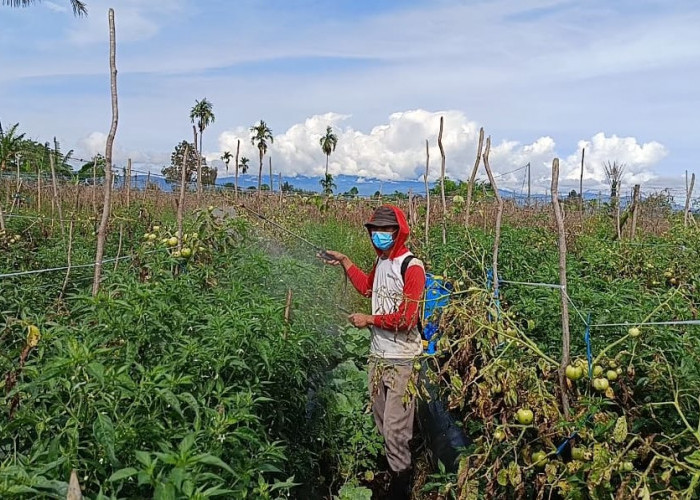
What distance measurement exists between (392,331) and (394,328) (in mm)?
89

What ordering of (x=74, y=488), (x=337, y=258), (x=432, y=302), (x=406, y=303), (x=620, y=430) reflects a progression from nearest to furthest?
(x=74, y=488)
(x=620, y=430)
(x=406, y=303)
(x=432, y=302)
(x=337, y=258)

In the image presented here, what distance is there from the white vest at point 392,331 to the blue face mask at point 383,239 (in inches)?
4.0

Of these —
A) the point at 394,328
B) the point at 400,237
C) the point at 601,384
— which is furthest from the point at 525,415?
the point at 400,237

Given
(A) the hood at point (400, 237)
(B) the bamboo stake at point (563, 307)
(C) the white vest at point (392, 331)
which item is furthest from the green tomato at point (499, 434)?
(A) the hood at point (400, 237)

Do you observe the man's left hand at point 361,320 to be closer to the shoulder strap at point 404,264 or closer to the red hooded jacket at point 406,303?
the red hooded jacket at point 406,303

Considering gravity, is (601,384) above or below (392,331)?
above

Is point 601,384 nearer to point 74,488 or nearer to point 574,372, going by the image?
point 574,372

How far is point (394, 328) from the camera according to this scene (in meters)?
3.67

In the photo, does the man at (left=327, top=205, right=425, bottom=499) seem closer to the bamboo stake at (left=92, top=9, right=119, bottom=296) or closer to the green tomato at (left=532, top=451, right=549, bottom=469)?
the green tomato at (left=532, top=451, right=549, bottom=469)

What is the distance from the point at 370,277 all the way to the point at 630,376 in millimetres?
1876

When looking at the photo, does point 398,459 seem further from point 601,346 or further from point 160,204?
point 160,204

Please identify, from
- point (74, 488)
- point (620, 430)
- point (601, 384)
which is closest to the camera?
point (74, 488)

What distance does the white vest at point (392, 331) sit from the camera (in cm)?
371

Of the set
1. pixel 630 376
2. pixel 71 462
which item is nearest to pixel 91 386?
pixel 71 462
